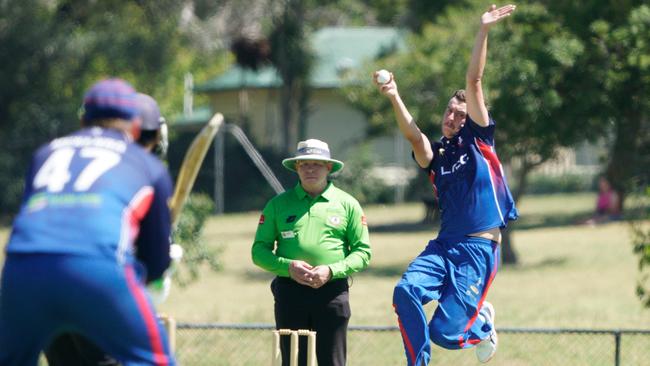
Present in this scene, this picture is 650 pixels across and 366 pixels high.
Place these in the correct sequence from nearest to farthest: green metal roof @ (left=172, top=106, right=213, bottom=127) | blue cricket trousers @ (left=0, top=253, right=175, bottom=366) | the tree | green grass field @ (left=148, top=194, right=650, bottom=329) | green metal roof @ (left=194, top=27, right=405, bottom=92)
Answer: blue cricket trousers @ (left=0, top=253, right=175, bottom=366)
green grass field @ (left=148, top=194, right=650, bottom=329)
the tree
green metal roof @ (left=194, top=27, right=405, bottom=92)
green metal roof @ (left=172, top=106, right=213, bottom=127)

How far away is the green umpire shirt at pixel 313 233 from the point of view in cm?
800

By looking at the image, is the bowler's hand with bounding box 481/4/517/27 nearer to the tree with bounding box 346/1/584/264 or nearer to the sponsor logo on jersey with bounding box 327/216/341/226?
the sponsor logo on jersey with bounding box 327/216/341/226

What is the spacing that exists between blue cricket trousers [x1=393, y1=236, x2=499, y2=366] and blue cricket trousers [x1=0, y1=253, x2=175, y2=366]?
316 cm

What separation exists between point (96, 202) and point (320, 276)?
3421 mm

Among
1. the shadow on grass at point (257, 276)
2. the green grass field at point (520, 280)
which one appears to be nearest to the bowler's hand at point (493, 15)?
the green grass field at point (520, 280)

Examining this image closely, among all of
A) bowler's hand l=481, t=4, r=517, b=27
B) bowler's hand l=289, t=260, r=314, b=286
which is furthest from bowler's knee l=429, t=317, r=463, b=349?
bowler's hand l=481, t=4, r=517, b=27

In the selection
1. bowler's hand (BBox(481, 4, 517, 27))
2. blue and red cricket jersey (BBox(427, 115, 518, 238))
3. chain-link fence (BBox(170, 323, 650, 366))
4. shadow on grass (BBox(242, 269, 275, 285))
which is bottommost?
shadow on grass (BBox(242, 269, 275, 285))

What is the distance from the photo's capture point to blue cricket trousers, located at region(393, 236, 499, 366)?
753 cm

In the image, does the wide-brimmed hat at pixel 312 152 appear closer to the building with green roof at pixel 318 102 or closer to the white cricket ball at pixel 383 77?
the white cricket ball at pixel 383 77

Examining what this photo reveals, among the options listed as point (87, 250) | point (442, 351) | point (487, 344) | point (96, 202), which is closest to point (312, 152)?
point (487, 344)

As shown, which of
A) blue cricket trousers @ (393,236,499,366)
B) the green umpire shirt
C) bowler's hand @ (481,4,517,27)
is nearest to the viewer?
bowler's hand @ (481,4,517,27)

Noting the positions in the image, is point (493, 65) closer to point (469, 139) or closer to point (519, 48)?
point (519, 48)

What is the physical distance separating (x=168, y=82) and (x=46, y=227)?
3277cm

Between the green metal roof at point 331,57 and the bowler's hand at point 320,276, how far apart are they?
31.8 metres
